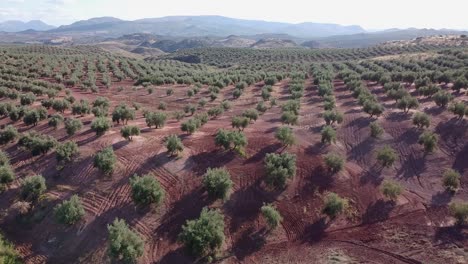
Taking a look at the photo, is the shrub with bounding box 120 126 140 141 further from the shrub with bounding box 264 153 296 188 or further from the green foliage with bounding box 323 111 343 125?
the green foliage with bounding box 323 111 343 125

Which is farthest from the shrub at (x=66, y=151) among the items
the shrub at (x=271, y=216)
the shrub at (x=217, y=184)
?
the shrub at (x=271, y=216)

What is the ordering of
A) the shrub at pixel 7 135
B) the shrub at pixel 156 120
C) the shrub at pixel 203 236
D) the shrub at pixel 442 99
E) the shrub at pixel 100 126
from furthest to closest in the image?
the shrub at pixel 442 99, the shrub at pixel 156 120, the shrub at pixel 100 126, the shrub at pixel 7 135, the shrub at pixel 203 236

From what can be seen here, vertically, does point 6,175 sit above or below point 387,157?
below

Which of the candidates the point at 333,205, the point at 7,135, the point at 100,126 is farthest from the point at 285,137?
the point at 7,135

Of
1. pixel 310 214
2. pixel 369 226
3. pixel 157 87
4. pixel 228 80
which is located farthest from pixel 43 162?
pixel 228 80

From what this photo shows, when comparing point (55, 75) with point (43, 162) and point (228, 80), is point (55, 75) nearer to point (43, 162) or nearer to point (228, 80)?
point (228, 80)

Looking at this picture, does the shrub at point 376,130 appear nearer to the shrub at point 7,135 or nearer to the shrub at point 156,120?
the shrub at point 156,120

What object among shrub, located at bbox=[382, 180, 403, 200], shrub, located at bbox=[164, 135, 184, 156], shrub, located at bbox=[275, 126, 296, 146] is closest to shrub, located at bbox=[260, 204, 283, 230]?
shrub, located at bbox=[382, 180, 403, 200]

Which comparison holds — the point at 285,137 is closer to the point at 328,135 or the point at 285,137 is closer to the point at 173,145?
the point at 328,135
